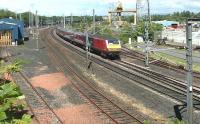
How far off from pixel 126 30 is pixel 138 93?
61.9m

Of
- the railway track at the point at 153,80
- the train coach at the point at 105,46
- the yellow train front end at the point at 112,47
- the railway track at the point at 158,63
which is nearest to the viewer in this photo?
the railway track at the point at 153,80

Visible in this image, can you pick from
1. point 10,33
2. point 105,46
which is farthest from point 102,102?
point 10,33

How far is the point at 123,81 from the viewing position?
118ft

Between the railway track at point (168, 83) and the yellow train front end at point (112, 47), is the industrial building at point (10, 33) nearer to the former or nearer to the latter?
the yellow train front end at point (112, 47)

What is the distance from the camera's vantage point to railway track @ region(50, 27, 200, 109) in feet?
101

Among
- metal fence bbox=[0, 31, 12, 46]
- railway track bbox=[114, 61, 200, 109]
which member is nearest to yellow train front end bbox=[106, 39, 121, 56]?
railway track bbox=[114, 61, 200, 109]

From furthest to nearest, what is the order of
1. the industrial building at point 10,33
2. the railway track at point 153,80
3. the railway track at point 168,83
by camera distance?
the industrial building at point 10,33 → the railway track at point 153,80 → the railway track at point 168,83

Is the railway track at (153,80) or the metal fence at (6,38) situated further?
the metal fence at (6,38)

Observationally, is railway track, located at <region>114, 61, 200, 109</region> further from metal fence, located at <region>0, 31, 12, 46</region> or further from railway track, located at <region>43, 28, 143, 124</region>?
metal fence, located at <region>0, 31, 12, 46</region>

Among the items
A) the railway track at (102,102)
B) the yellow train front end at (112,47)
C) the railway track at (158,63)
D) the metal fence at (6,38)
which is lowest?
the railway track at (102,102)

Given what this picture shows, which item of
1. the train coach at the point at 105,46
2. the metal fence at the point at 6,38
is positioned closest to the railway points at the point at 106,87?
the train coach at the point at 105,46

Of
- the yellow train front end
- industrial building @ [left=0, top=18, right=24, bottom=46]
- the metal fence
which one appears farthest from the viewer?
industrial building @ [left=0, top=18, right=24, bottom=46]

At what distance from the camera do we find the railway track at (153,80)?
101 ft

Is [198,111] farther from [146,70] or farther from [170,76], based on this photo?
[146,70]
